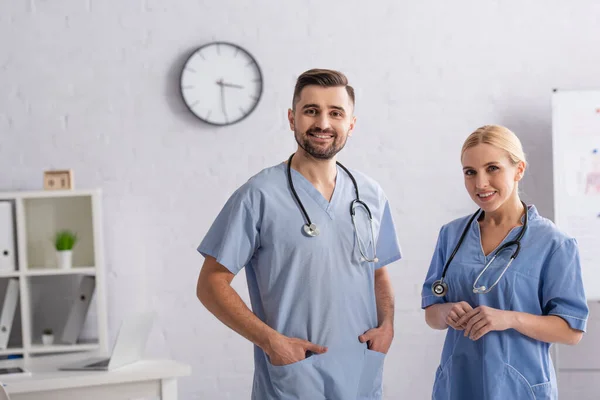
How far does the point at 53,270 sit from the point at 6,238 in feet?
0.68

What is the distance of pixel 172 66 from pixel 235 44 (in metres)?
0.28

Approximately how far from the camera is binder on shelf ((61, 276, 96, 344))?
2947 millimetres

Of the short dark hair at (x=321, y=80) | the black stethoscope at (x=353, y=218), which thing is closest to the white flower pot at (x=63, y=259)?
the black stethoscope at (x=353, y=218)

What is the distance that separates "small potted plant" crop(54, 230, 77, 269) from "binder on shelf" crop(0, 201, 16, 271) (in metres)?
0.16

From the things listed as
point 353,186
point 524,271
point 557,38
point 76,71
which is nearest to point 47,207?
point 76,71

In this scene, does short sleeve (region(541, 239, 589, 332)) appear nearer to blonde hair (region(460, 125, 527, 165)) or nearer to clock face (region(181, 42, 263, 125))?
blonde hair (region(460, 125, 527, 165))

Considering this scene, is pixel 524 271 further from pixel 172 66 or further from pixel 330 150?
pixel 172 66

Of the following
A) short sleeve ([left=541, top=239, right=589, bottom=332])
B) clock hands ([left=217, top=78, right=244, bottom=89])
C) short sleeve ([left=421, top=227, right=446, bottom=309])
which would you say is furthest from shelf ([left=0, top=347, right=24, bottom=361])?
short sleeve ([left=541, top=239, right=589, bottom=332])

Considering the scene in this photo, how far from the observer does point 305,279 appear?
1837 millimetres

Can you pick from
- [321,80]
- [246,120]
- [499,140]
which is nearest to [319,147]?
[321,80]

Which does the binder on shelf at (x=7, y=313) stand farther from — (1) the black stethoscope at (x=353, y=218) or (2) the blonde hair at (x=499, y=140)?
(2) the blonde hair at (x=499, y=140)

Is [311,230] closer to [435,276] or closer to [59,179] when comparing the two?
[435,276]

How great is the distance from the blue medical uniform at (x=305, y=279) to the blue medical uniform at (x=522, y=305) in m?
0.23

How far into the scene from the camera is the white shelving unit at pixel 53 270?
289 centimetres
